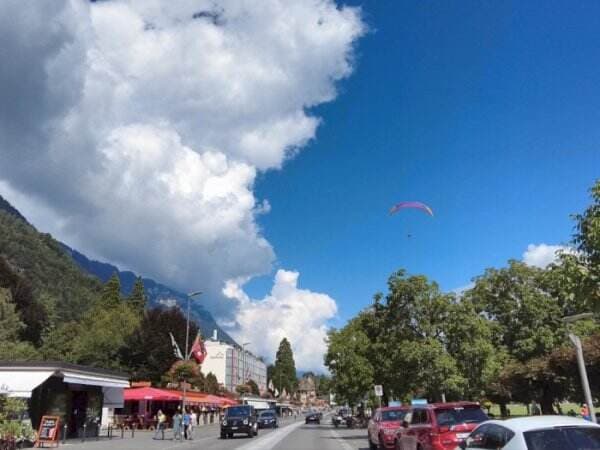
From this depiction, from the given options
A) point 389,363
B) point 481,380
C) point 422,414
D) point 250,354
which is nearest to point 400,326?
point 389,363

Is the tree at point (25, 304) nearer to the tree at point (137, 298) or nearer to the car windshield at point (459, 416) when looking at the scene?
the tree at point (137, 298)

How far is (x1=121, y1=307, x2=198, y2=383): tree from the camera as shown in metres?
70.1

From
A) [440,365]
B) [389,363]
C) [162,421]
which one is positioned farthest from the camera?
[162,421]

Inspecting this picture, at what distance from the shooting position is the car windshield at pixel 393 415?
22500 mm

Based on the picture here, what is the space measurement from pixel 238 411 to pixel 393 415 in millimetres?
17579

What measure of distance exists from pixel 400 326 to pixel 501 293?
1400cm

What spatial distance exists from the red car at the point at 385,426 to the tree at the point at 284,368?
508 feet

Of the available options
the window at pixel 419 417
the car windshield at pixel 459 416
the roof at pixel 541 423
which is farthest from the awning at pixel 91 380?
the roof at pixel 541 423

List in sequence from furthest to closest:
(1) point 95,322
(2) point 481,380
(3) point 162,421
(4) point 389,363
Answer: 1. (1) point 95,322
2. (3) point 162,421
3. (4) point 389,363
4. (2) point 481,380

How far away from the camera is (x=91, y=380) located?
31.2m

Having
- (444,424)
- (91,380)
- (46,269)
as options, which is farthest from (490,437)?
(46,269)

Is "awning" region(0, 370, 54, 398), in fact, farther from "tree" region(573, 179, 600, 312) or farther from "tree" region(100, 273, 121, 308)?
"tree" region(100, 273, 121, 308)

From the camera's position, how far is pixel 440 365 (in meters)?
27.7

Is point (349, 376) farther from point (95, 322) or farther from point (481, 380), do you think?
point (95, 322)
